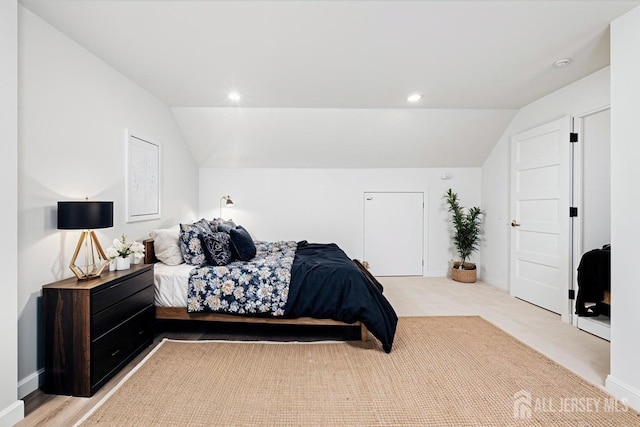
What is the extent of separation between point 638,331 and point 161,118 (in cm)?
463

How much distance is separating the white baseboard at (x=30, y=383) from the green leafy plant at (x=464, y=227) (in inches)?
195

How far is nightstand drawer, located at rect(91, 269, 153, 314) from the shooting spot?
6.52ft

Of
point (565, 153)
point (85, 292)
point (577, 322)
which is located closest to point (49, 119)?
point (85, 292)

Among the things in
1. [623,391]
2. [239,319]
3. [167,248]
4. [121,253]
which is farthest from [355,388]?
[167,248]

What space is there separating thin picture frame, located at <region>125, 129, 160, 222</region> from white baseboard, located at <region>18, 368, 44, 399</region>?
136cm

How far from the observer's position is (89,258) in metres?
2.43

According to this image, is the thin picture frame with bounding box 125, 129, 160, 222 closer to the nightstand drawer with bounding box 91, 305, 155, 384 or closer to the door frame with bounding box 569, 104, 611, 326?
the nightstand drawer with bounding box 91, 305, 155, 384

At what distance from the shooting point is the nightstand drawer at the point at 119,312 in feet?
6.50

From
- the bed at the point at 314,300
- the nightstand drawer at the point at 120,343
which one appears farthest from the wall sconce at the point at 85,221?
the bed at the point at 314,300

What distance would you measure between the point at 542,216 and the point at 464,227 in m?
1.31

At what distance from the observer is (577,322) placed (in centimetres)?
304

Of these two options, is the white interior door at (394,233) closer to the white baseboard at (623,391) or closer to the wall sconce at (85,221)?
the white baseboard at (623,391)
